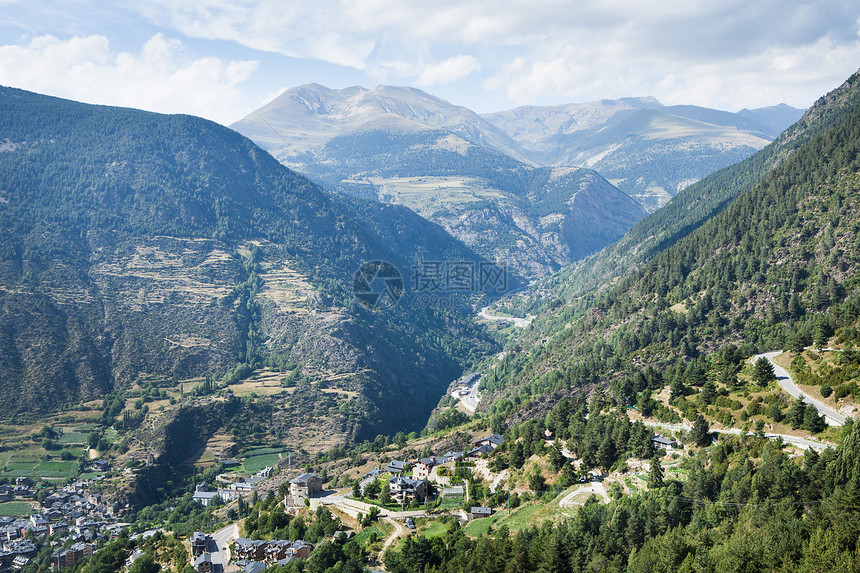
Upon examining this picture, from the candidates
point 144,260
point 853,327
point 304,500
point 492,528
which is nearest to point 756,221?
point 853,327

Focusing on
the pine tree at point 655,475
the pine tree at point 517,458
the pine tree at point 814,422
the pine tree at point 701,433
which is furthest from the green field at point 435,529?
the pine tree at point 814,422

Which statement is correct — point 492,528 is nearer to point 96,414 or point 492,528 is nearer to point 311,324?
point 96,414

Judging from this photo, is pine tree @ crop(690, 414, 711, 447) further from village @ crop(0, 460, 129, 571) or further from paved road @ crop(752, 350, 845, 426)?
village @ crop(0, 460, 129, 571)

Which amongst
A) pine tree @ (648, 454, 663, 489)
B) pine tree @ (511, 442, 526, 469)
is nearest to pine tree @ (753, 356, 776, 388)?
pine tree @ (648, 454, 663, 489)

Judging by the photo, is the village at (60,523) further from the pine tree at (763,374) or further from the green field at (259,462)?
the pine tree at (763,374)

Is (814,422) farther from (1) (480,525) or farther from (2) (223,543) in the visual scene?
(2) (223,543)

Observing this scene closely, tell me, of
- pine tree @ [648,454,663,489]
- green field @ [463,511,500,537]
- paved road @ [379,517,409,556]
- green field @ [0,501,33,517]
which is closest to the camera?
pine tree @ [648,454,663,489]
